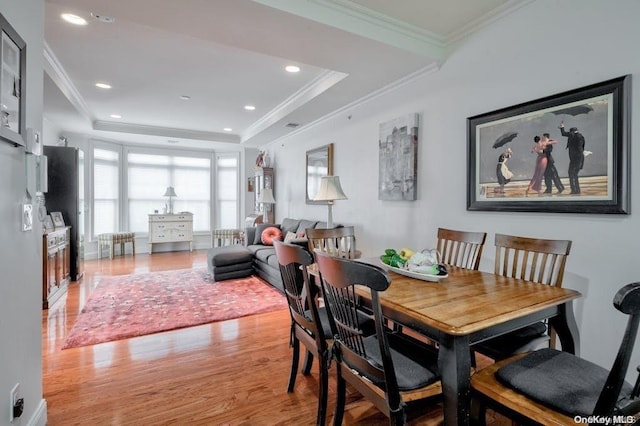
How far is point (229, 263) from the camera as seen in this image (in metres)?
4.90

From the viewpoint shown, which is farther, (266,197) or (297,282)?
(266,197)

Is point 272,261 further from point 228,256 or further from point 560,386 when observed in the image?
point 560,386

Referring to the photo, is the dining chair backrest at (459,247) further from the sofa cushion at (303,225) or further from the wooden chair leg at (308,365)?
the sofa cushion at (303,225)

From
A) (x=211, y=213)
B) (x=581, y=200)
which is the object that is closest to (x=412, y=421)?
(x=581, y=200)

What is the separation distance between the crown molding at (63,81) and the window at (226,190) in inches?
139

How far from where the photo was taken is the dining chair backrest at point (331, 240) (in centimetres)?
267

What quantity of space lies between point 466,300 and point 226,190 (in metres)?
7.86

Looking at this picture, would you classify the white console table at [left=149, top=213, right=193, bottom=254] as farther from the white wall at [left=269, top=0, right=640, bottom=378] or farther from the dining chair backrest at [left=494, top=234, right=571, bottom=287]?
the dining chair backrest at [left=494, top=234, right=571, bottom=287]

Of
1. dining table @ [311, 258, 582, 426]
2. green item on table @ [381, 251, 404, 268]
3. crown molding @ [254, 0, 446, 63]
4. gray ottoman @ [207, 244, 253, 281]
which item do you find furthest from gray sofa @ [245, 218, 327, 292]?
crown molding @ [254, 0, 446, 63]

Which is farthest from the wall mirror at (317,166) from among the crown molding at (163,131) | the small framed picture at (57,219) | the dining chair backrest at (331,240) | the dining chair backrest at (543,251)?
the small framed picture at (57,219)

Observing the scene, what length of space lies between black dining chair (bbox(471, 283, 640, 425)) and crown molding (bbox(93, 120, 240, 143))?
7004mm

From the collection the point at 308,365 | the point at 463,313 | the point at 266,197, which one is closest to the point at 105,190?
the point at 266,197

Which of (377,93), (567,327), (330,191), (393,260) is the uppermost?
(377,93)

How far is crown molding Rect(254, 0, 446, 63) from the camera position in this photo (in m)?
2.27
